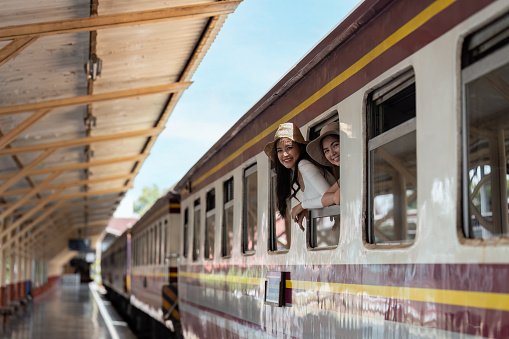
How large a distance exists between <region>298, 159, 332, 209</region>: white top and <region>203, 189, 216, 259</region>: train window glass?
3391mm

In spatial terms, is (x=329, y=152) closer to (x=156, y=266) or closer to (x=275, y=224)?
(x=275, y=224)

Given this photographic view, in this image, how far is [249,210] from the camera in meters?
6.36

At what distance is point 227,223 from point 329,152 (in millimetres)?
3134

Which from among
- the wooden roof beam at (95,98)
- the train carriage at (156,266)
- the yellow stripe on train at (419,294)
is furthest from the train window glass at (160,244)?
the yellow stripe on train at (419,294)

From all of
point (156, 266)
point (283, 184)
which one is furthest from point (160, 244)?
point (283, 184)

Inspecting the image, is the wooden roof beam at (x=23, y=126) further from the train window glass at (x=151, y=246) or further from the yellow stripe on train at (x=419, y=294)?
the yellow stripe on train at (x=419, y=294)

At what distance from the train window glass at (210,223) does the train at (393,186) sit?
137 centimetres

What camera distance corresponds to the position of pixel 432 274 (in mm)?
2885

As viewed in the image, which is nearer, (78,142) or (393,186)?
(393,186)

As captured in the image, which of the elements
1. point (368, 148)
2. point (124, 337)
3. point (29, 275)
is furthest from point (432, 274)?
point (29, 275)

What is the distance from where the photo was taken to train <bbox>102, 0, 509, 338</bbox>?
2.68 meters

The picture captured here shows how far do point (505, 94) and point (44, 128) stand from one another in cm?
1078

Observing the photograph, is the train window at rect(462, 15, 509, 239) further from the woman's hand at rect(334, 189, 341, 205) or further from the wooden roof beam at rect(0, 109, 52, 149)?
the wooden roof beam at rect(0, 109, 52, 149)

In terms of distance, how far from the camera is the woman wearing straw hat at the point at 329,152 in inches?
161
